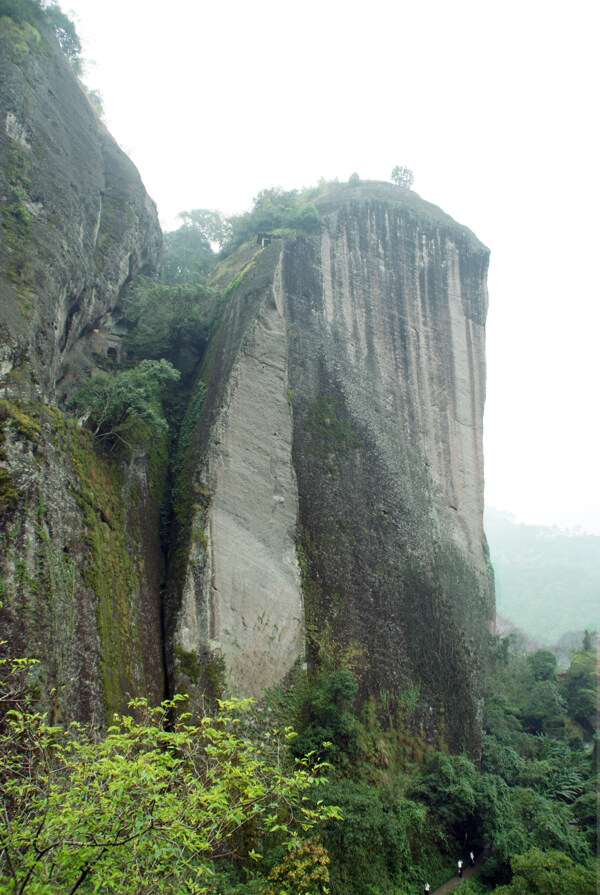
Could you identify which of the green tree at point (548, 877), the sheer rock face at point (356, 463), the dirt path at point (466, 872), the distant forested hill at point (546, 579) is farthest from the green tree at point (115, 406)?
the distant forested hill at point (546, 579)

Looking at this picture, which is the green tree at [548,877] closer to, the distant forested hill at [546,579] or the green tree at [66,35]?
the green tree at [66,35]

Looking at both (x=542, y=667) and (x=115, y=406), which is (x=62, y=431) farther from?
(x=542, y=667)

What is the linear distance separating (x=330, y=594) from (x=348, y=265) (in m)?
11.0

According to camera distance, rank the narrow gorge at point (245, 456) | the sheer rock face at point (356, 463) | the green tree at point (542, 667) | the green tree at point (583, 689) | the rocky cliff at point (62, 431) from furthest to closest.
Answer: the green tree at point (542, 667) < the green tree at point (583, 689) < the sheer rock face at point (356, 463) < the narrow gorge at point (245, 456) < the rocky cliff at point (62, 431)

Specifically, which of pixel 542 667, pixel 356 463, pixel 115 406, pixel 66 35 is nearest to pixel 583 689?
pixel 542 667

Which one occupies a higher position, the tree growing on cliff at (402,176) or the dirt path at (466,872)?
the tree growing on cliff at (402,176)

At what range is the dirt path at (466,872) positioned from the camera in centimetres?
1151

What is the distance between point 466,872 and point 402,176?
26.2 meters

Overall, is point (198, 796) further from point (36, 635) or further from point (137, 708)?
point (137, 708)

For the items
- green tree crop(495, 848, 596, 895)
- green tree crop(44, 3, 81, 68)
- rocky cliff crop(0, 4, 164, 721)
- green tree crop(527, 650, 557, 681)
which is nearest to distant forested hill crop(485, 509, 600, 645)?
green tree crop(527, 650, 557, 681)

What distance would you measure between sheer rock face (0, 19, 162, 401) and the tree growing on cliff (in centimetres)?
1287

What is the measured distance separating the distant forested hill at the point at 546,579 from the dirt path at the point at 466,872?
63490mm

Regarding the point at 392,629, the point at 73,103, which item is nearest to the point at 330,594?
the point at 392,629

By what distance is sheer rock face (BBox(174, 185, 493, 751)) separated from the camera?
41.0 ft
